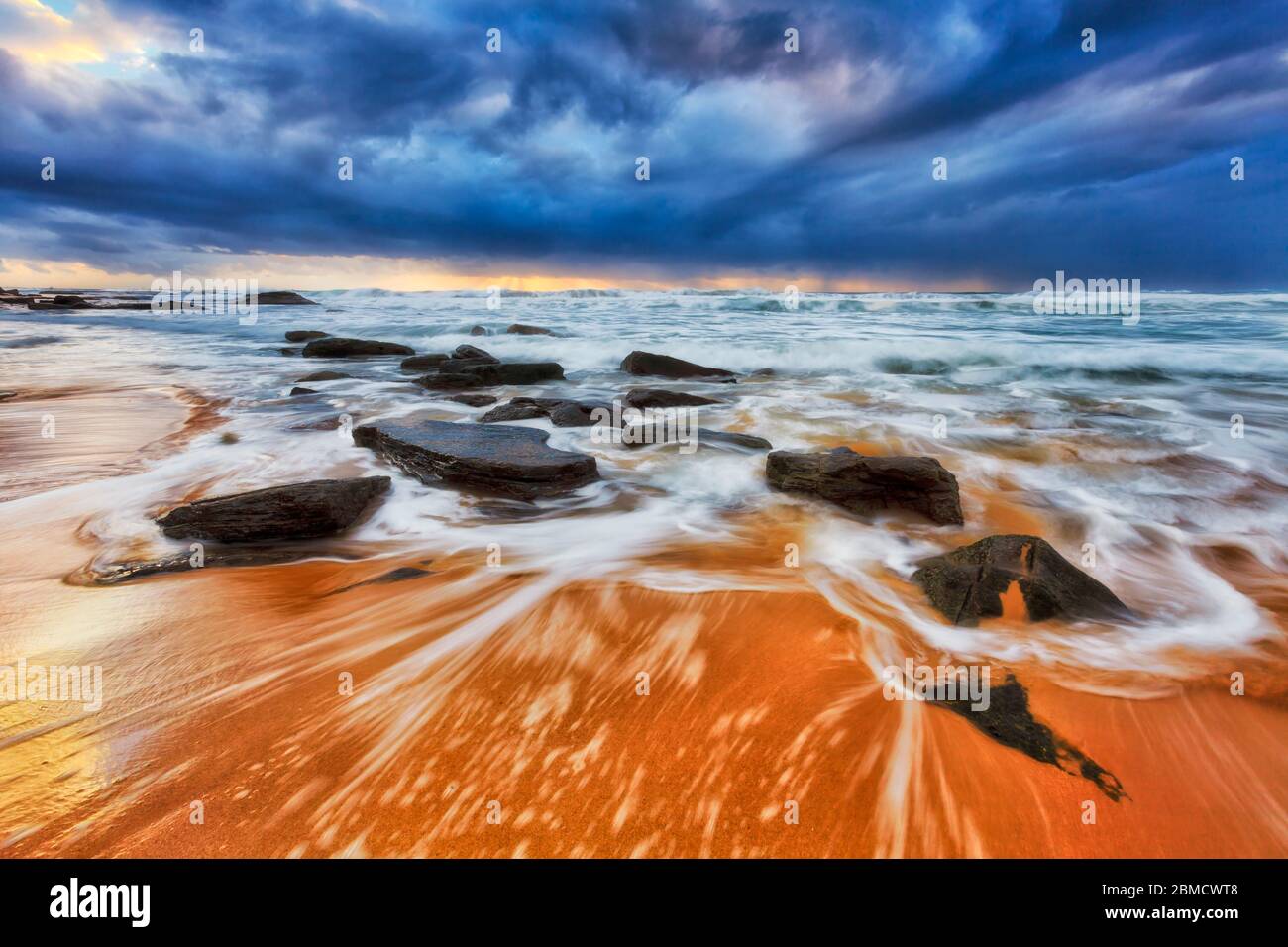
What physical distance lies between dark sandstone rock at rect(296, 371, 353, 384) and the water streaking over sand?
5128 millimetres

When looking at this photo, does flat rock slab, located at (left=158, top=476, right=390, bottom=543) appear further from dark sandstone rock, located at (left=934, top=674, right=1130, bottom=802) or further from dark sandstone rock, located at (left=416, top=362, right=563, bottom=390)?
dark sandstone rock, located at (left=416, top=362, right=563, bottom=390)

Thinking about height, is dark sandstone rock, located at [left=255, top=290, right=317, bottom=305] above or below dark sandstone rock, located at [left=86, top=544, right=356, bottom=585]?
above

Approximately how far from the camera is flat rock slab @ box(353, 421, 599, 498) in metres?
4.73

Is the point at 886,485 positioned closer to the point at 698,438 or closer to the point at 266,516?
the point at 698,438

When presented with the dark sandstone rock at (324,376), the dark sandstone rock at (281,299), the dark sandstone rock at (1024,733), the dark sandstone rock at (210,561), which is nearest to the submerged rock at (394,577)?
the dark sandstone rock at (210,561)

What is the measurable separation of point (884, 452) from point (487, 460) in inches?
179

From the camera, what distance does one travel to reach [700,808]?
5.41 feet

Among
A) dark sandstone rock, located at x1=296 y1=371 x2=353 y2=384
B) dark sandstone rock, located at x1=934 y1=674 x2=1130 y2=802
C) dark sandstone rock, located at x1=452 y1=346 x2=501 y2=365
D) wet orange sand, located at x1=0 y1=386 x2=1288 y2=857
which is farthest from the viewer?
dark sandstone rock, located at x1=452 y1=346 x2=501 y2=365

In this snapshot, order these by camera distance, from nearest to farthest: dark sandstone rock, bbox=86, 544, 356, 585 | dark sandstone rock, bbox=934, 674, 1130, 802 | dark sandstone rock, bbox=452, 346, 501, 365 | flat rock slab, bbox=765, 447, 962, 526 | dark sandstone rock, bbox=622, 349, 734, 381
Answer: dark sandstone rock, bbox=934, 674, 1130, 802, dark sandstone rock, bbox=86, 544, 356, 585, flat rock slab, bbox=765, 447, 962, 526, dark sandstone rock, bbox=622, 349, 734, 381, dark sandstone rock, bbox=452, 346, 501, 365

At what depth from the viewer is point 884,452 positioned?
6.43m

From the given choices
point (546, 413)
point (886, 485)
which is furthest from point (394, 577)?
point (546, 413)

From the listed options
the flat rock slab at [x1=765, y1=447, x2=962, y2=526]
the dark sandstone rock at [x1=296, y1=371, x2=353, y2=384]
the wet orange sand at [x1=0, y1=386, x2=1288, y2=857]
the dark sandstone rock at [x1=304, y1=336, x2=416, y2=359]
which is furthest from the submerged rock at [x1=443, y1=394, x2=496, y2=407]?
the dark sandstone rock at [x1=304, y1=336, x2=416, y2=359]
